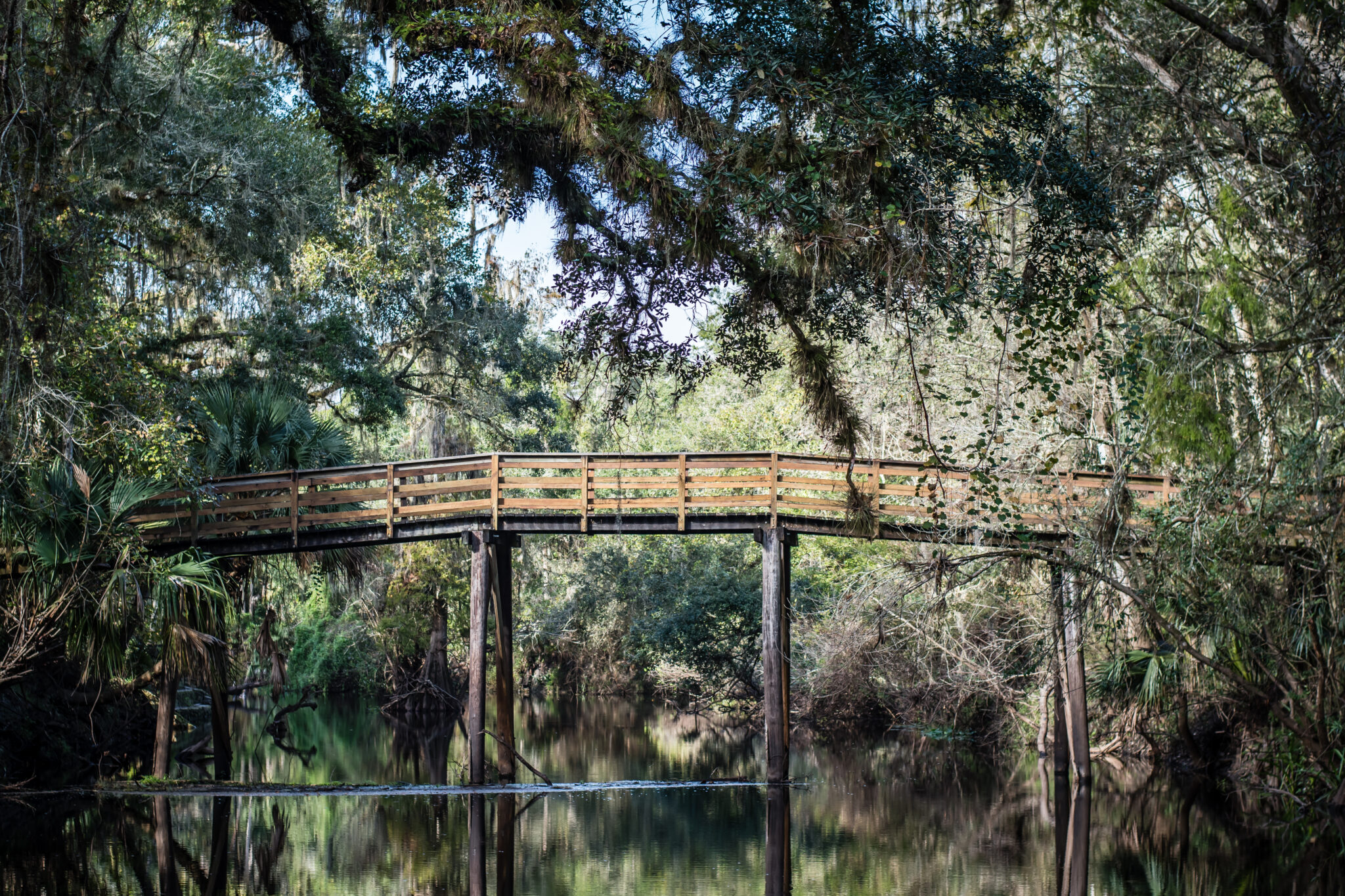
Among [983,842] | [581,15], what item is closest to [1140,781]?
[983,842]

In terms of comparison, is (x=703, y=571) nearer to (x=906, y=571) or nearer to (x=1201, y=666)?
(x=1201, y=666)

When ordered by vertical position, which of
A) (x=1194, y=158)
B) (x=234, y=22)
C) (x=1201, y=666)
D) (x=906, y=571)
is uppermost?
(x=234, y=22)

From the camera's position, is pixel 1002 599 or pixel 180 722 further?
pixel 180 722

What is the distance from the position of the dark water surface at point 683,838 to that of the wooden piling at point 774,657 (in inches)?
19.1

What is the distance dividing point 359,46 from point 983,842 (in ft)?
32.3

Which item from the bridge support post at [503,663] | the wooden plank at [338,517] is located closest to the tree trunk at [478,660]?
the bridge support post at [503,663]

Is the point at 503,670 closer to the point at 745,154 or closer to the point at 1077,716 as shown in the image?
the point at 1077,716

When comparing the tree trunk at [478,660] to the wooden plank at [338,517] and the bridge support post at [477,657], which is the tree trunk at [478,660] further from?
the wooden plank at [338,517]

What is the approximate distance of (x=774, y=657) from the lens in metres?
16.7

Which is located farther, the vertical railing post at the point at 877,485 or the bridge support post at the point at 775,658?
the bridge support post at the point at 775,658

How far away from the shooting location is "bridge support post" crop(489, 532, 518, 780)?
669 inches

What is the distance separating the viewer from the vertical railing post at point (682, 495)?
16688 mm

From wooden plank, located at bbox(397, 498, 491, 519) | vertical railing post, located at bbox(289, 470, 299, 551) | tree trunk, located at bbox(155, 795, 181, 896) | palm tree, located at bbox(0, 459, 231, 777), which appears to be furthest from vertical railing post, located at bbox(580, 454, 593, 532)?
tree trunk, located at bbox(155, 795, 181, 896)

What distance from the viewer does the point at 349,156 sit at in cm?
1127
